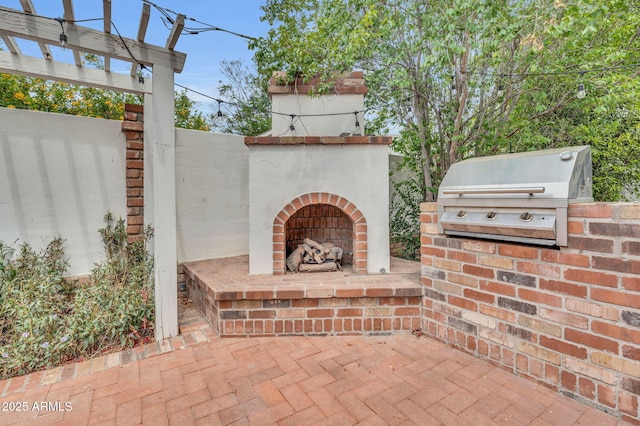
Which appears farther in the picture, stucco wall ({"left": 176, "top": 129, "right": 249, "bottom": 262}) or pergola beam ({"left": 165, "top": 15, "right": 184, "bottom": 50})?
stucco wall ({"left": 176, "top": 129, "right": 249, "bottom": 262})

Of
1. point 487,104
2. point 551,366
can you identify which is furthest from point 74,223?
point 487,104

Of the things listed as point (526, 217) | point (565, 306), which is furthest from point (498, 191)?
point (565, 306)

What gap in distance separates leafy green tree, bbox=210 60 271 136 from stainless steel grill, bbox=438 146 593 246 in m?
7.32

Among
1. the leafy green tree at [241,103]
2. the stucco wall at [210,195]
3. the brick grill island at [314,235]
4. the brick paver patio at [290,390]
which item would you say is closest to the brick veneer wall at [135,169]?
the stucco wall at [210,195]

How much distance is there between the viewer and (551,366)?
216cm

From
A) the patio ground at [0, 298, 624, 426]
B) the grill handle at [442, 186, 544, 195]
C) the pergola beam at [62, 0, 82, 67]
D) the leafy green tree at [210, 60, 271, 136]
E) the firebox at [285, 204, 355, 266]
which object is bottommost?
the patio ground at [0, 298, 624, 426]

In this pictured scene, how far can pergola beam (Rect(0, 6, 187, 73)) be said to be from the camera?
237 cm

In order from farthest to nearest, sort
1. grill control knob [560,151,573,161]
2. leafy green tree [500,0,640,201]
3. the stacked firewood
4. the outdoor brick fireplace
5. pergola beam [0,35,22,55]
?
the stacked firewood < the outdoor brick fireplace < leafy green tree [500,0,640,201] < pergola beam [0,35,22,55] < grill control knob [560,151,573,161]

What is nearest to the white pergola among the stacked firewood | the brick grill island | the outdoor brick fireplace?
the brick grill island

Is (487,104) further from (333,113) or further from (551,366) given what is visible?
(551,366)

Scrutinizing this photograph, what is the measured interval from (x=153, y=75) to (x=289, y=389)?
2903mm

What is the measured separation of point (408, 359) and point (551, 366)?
987 millimetres

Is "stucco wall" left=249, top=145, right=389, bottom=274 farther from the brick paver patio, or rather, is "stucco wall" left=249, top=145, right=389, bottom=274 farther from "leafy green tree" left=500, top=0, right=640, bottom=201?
"leafy green tree" left=500, top=0, right=640, bottom=201

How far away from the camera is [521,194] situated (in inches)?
85.8
